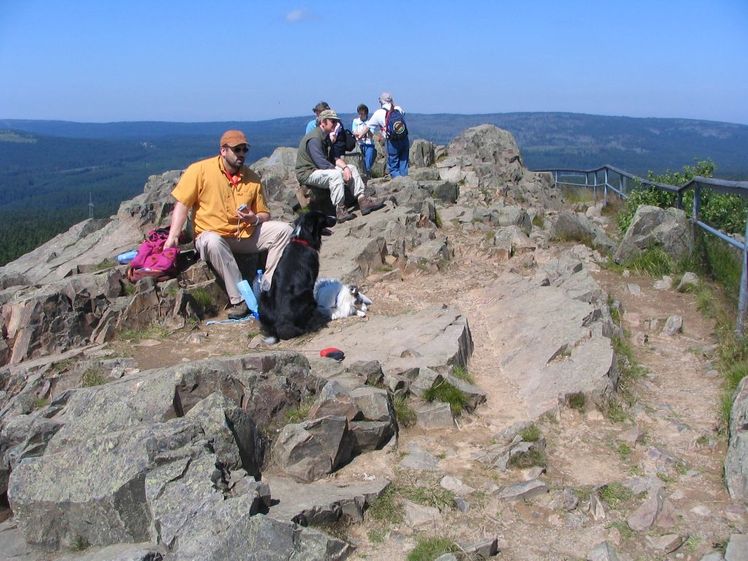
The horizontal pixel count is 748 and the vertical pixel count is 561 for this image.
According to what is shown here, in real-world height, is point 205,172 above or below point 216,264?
above

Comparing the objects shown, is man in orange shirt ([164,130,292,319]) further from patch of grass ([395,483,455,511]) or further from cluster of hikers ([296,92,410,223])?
patch of grass ([395,483,455,511])

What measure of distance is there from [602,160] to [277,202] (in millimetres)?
85207

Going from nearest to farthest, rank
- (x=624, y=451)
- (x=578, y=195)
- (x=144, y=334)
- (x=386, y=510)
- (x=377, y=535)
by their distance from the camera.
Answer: (x=377, y=535)
(x=386, y=510)
(x=624, y=451)
(x=144, y=334)
(x=578, y=195)

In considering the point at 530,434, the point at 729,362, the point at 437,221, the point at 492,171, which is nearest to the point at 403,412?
the point at 530,434

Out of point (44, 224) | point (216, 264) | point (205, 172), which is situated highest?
point (205, 172)

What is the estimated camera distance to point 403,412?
5.19m

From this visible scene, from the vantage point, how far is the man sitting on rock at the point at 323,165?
35.3 feet

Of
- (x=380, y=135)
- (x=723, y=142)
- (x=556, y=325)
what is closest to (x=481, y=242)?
(x=556, y=325)

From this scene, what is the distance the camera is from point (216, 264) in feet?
25.8

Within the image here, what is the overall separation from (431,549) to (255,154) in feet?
376

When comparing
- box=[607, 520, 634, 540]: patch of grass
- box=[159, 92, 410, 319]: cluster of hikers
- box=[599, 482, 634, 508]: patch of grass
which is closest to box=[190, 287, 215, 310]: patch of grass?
box=[159, 92, 410, 319]: cluster of hikers

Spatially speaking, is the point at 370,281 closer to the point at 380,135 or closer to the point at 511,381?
the point at 511,381

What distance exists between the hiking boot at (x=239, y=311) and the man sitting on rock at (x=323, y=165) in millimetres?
3386

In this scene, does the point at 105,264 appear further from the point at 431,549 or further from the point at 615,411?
the point at 431,549
